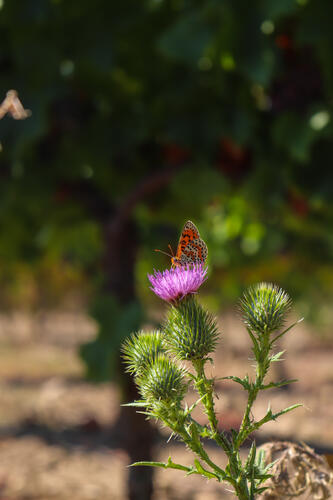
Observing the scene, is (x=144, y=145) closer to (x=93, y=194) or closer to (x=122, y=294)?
(x=93, y=194)

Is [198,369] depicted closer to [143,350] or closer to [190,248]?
[143,350]

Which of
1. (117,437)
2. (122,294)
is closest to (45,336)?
(117,437)

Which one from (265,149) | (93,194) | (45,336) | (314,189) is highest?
(45,336)

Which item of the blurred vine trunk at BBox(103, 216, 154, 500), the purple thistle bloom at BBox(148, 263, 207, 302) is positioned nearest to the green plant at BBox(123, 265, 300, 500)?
the purple thistle bloom at BBox(148, 263, 207, 302)

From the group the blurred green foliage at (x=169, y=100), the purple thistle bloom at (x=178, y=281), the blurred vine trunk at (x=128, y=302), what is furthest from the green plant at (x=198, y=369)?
the blurred vine trunk at (x=128, y=302)

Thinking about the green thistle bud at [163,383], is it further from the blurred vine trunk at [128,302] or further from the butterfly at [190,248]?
the blurred vine trunk at [128,302]
